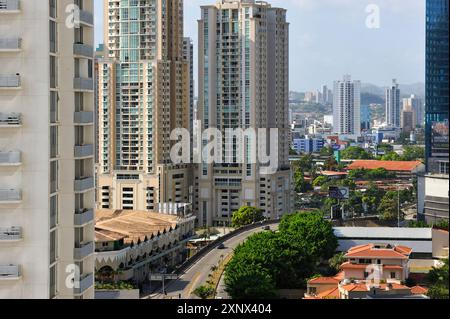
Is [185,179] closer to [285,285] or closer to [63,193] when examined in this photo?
[285,285]

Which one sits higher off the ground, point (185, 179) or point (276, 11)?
point (276, 11)

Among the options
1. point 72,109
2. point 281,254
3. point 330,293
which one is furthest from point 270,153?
point 72,109

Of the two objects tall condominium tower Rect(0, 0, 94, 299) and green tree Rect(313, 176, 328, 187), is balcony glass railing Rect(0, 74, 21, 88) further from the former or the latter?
green tree Rect(313, 176, 328, 187)

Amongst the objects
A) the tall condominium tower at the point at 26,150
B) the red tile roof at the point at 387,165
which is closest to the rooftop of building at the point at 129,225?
the tall condominium tower at the point at 26,150

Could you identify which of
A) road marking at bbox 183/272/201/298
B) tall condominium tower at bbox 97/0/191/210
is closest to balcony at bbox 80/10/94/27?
road marking at bbox 183/272/201/298

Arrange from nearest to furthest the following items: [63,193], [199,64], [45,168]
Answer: [45,168] → [63,193] → [199,64]

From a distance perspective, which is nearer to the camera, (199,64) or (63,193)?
(63,193)

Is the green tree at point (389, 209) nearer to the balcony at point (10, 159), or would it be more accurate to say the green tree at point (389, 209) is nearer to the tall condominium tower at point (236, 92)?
the tall condominium tower at point (236, 92)
